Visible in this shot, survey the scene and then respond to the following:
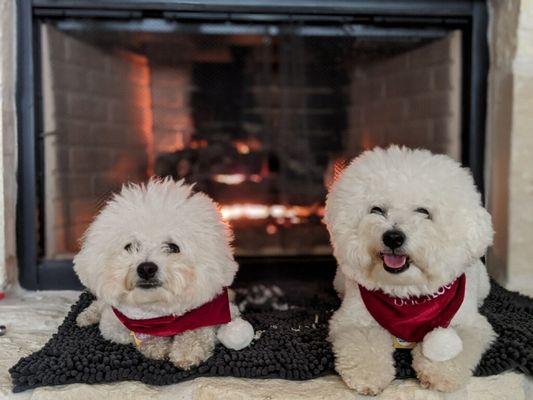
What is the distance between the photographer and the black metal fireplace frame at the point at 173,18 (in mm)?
1876

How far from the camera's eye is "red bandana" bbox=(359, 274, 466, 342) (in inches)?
50.5

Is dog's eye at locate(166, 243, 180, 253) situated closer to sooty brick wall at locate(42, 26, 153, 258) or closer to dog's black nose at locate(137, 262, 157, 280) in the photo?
dog's black nose at locate(137, 262, 157, 280)

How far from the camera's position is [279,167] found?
7.66 feet

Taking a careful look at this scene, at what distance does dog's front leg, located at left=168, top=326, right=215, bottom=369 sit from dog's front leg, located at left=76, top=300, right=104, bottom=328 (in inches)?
12.9

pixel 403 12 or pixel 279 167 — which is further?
pixel 279 167

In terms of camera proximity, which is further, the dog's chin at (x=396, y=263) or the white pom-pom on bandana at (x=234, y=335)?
the white pom-pom on bandana at (x=234, y=335)

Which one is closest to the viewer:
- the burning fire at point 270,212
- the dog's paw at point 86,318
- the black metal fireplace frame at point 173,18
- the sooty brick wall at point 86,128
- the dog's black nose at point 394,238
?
the dog's black nose at point 394,238

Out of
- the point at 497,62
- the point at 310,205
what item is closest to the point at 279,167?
the point at 310,205

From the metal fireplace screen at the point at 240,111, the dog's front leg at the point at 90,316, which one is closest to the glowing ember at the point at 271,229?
the metal fireplace screen at the point at 240,111

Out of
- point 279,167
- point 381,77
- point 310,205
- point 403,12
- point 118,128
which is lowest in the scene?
point 310,205

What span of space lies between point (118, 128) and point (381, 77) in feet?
3.42

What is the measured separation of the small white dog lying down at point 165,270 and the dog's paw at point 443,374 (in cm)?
42

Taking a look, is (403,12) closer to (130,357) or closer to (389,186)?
(389,186)

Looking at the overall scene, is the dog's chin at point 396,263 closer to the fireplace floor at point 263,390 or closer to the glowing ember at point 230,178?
the fireplace floor at point 263,390
